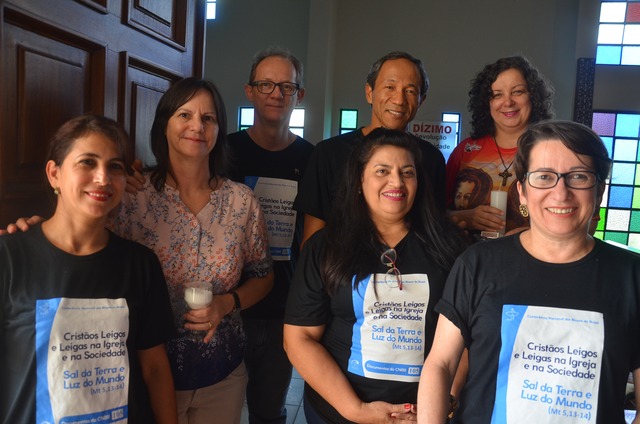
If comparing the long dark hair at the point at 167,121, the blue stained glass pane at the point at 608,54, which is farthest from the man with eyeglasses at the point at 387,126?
the blue stained glass pane at the point at 608,54

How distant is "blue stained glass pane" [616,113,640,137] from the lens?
28.9ft

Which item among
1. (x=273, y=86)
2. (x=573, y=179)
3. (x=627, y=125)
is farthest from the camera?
(x=627, y=125)

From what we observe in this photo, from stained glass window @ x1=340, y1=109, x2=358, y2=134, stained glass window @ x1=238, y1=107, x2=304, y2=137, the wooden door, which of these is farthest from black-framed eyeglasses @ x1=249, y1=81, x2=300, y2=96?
stained glass window @ x1=340, y1=109, x2=358, y2=134

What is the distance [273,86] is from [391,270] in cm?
117

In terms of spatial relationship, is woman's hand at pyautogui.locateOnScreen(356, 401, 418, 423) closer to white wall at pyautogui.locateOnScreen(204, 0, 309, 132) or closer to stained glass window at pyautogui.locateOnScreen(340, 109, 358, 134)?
stained glass window at pyautogui.locateOnScreen(340, 109, 358, 134)

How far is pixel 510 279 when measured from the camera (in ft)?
4.38

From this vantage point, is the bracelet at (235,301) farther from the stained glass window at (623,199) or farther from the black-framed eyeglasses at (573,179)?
the stained glass window at (623,199)

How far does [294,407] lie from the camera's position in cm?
369

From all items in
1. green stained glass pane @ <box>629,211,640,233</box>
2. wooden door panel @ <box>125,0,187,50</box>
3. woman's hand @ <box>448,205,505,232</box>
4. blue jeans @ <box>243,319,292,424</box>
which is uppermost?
wooden door panel @ <box>125,0,187,50</box>

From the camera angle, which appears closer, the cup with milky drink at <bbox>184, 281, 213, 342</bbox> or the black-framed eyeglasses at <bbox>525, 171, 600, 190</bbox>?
the black-framed eyeglasses at <bbox>525, 171, 600, 190</bbox>

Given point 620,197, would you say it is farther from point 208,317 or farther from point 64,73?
point 64,73

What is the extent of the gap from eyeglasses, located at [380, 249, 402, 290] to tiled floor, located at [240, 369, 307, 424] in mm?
2222

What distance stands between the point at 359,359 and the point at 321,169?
Result: 799 millimetres

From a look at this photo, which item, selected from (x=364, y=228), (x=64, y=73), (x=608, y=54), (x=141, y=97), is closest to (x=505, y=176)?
(x=364, y=228)
